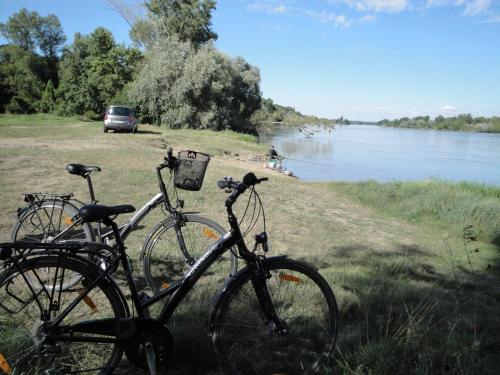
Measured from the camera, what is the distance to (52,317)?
85.1 inches

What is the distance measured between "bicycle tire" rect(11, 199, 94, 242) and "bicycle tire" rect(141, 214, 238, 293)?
0.56 meters

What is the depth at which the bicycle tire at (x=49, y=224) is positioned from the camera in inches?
A: 141

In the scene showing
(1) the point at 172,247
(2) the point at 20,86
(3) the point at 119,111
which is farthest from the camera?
(2) the point at 20,86

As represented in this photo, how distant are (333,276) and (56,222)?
9.52ft

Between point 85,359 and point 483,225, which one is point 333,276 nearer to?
point 85,359

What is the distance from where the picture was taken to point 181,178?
352 cm

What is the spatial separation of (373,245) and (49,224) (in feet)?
16.4

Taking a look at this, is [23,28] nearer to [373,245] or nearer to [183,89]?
[183,89]

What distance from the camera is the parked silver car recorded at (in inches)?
834

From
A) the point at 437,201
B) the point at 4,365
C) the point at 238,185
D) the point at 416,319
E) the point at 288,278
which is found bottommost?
the point at 437,201

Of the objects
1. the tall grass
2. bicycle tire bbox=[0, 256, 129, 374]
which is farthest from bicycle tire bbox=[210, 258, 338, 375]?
the tall grass

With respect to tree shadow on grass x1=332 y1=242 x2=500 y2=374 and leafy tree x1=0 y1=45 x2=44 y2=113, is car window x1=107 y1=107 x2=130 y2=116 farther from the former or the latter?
leafy tree x1=0 y1=45 x2=44 y2=113

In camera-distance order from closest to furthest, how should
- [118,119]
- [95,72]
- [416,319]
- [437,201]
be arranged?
[416,319], [437,201], [118,119], [95,72]

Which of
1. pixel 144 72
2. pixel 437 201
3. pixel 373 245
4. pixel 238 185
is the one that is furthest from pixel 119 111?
pixel 238 185
